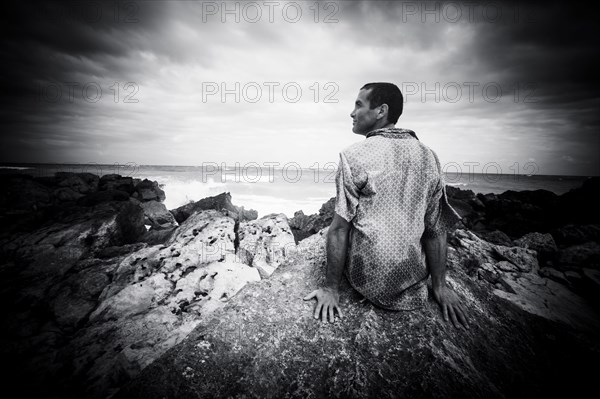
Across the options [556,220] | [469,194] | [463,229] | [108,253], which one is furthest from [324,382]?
[469,194]

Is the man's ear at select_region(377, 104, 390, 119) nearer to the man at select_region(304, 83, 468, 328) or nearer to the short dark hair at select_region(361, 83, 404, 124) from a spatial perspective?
the short dark hair at select_region(361, 83, 404, 124)

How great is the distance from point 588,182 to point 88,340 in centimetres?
2064

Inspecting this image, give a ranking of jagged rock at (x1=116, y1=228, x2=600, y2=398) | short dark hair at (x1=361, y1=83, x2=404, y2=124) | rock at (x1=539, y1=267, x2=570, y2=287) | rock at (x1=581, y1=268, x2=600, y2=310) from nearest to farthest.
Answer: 1. jagged rock at (x1=116, y1=228, x2=600, y2=398)
2. short dark hair at (x1=361, y1=83, x2=404, y2=124)
3. rock at (x1=581, y1=268, x2=600, y2=310)
4. rock at (x1=539, y1=267, x2=570, y2=287)

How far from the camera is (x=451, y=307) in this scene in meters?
1.78

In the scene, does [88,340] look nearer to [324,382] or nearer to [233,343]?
[233,343]

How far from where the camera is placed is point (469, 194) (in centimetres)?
1398

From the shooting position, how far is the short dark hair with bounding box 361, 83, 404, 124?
191 cm

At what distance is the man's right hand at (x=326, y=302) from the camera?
172 cm

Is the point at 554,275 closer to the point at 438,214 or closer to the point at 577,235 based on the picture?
the point at 438,214

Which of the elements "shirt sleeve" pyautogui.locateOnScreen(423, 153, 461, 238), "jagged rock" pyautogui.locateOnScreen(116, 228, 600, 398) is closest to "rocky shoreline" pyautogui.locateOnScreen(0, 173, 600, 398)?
"jagged rock" pyautogui.locateOnScreen(116, 228, 600, 398)

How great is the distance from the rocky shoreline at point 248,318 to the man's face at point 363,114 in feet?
4.34

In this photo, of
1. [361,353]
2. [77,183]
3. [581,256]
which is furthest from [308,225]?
[77,183]

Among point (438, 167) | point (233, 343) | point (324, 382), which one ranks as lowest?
point (324, 382)

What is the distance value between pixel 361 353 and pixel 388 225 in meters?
0.87
